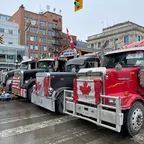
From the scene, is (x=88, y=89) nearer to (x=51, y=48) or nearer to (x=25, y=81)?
(x=25, y=81)

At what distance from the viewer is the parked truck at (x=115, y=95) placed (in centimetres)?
422

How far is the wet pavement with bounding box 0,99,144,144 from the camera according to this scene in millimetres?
4242

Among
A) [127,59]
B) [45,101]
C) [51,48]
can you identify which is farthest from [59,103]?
[51,48]

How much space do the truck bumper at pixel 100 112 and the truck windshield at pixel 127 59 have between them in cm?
154

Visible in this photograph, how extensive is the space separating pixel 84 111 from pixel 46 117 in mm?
2036

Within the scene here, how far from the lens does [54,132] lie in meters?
4.79

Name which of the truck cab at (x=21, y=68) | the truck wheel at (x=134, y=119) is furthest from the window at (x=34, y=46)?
the truck wheel at (x=134, y=119)

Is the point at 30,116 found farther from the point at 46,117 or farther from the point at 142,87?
the point at 142,87

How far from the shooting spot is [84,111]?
4.82 metres

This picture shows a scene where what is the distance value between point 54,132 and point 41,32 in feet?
222

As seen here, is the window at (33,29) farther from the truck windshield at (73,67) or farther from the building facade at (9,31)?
the truck windshield at (73,67)

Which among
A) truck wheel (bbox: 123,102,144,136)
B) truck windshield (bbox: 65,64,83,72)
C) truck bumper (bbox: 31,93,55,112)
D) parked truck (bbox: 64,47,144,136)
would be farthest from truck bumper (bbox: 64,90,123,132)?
truck windshield (bbox: 65,64,83,72)

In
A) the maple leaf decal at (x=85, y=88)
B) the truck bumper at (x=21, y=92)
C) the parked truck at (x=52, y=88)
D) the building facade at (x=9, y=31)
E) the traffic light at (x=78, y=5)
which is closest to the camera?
the maple leaf decal at (x=85, y=88)

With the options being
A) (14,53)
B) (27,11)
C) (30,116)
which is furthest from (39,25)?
(30,116)
